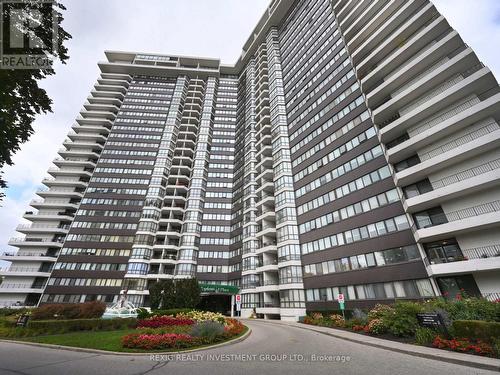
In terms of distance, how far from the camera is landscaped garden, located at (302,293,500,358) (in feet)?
34.6

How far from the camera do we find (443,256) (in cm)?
2342

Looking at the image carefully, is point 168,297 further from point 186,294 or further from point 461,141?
point 461,141

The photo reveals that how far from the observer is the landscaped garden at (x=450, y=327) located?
34.6ft

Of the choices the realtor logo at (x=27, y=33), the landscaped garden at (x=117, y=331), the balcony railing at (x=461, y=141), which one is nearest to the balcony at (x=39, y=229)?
the landscaped garden at (x=117, y=331)

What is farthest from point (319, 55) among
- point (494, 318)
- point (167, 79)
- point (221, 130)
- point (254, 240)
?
point (167, 79)

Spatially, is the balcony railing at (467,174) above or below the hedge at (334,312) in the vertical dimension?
above

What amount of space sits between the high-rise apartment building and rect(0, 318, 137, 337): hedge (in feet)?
82.2

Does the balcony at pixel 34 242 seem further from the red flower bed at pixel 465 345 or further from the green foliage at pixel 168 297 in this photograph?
the red flower bed at pixel 465 345

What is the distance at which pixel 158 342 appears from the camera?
11.7 metres

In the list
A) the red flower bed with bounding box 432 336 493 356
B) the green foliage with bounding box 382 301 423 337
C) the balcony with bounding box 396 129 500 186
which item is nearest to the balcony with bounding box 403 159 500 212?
the balcony with bounding box 396 129 500 186

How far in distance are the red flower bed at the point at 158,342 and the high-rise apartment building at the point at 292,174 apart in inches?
929

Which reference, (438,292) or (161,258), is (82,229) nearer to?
(161,258)

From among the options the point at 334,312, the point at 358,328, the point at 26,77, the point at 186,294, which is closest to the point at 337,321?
the point at 358,328

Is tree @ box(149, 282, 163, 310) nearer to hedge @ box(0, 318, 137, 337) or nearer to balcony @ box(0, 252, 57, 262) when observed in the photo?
hedge @ box(0, 318, 137, 337)
